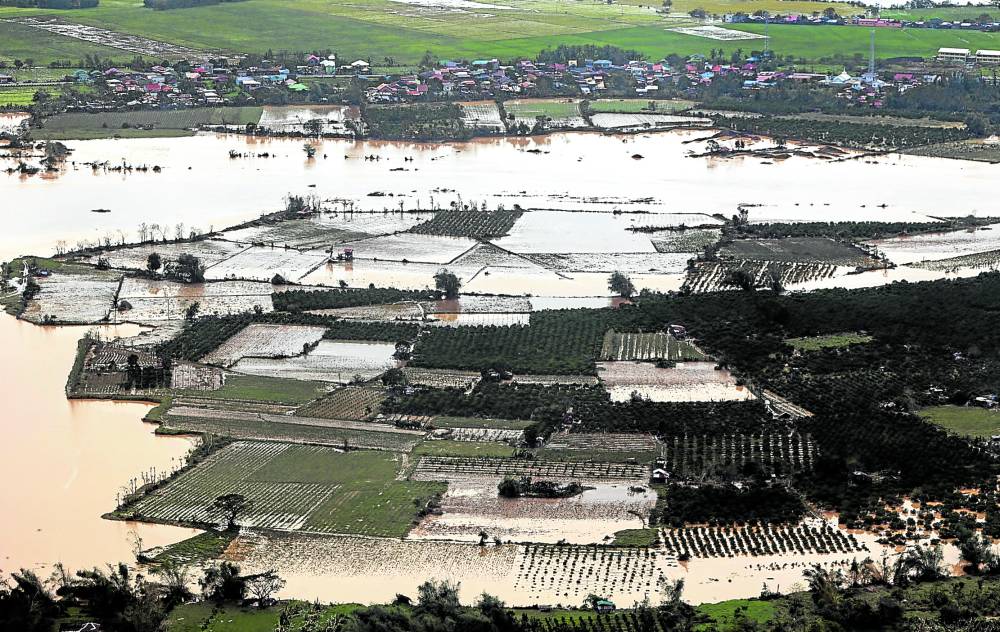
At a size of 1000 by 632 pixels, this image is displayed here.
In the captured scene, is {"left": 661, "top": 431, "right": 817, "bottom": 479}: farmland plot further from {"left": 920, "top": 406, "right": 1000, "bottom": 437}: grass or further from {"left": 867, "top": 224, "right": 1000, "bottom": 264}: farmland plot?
{"left": 867, "top": 224, "right": 1000, "bottom": 264}: farmland plot

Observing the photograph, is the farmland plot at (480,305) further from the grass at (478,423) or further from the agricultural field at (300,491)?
the agricultural field at (300,491)

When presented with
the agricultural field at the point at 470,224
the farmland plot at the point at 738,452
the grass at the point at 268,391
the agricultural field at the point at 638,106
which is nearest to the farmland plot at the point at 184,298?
the grass at the point at 268,391

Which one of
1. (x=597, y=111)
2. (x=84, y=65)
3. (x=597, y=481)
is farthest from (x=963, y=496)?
(x=84, y=65)

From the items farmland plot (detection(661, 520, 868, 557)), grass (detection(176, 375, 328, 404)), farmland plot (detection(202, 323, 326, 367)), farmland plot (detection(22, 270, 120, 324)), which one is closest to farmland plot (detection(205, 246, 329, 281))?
farmland plot (detection(22, 270, 120, 324))

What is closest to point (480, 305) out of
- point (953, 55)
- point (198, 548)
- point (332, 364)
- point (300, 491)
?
point (332, 364)

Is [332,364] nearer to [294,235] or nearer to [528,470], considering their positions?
[528,470]

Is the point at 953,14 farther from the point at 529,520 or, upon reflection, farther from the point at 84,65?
the point at 529,520

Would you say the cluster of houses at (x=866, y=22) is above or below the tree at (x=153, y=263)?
above
